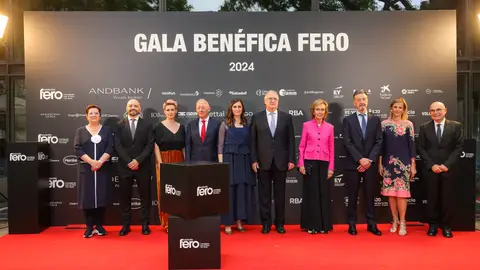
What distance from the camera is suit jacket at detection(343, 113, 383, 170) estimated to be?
454 centimetres

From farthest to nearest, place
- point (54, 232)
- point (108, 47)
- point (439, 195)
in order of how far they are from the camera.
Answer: point (108, 47) → point (54, 232) → point (439, 195)

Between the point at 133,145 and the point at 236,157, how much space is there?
1.24 meters

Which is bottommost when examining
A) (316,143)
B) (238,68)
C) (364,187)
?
(364,187)

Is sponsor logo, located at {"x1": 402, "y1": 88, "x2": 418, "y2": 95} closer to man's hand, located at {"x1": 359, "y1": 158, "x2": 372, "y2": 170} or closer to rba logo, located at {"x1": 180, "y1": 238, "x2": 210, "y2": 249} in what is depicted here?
man's hand, located at {"x1": 359, "y1": 158, "x2": 372, "y2": 170}

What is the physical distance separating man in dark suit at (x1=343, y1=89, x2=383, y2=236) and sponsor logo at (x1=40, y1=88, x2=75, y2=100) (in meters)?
3.70

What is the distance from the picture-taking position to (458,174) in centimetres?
474

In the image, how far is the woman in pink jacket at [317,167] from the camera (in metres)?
4.60

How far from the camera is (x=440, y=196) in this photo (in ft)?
14.9

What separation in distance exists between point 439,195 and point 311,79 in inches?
84.5

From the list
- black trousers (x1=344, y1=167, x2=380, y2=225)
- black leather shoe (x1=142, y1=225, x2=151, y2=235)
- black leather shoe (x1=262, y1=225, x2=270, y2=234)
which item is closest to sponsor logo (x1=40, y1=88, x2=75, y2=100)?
black leather shoe (x1=142, y1=225, x2=151, y2=235)

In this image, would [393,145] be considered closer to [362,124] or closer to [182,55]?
[362,124]

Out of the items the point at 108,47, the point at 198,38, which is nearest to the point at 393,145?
the point at 198,38

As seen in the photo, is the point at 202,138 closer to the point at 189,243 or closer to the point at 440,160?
the point at 189,243

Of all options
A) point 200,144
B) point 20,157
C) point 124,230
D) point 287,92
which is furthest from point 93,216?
point 287,92
